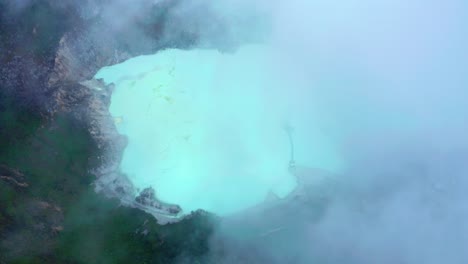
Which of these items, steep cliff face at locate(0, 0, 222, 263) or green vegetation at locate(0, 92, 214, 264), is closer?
green vegetation at locate(0, 92, 214, 264)

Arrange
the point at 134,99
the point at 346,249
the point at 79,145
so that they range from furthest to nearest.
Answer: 1. the point at 134,99
2. the point at 79,145
3. the point at 346,249

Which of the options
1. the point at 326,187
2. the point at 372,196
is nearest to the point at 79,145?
the point at 326,187

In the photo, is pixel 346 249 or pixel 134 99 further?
pixel 134 99

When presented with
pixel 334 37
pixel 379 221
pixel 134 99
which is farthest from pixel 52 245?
pixel 334 37

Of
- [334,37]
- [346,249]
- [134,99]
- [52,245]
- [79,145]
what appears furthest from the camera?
[334,37]

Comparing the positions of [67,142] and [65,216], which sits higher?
[67,142]

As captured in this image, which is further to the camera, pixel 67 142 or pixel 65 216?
pixel 67 142

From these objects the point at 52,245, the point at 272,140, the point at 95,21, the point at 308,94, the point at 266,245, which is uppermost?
the point at 95,21

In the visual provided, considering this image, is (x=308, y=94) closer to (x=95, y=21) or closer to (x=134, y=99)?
(x=134, y=99)

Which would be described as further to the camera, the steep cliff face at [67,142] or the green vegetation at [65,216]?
the steep cliff face at [67,142]

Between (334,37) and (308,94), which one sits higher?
(334,37)
